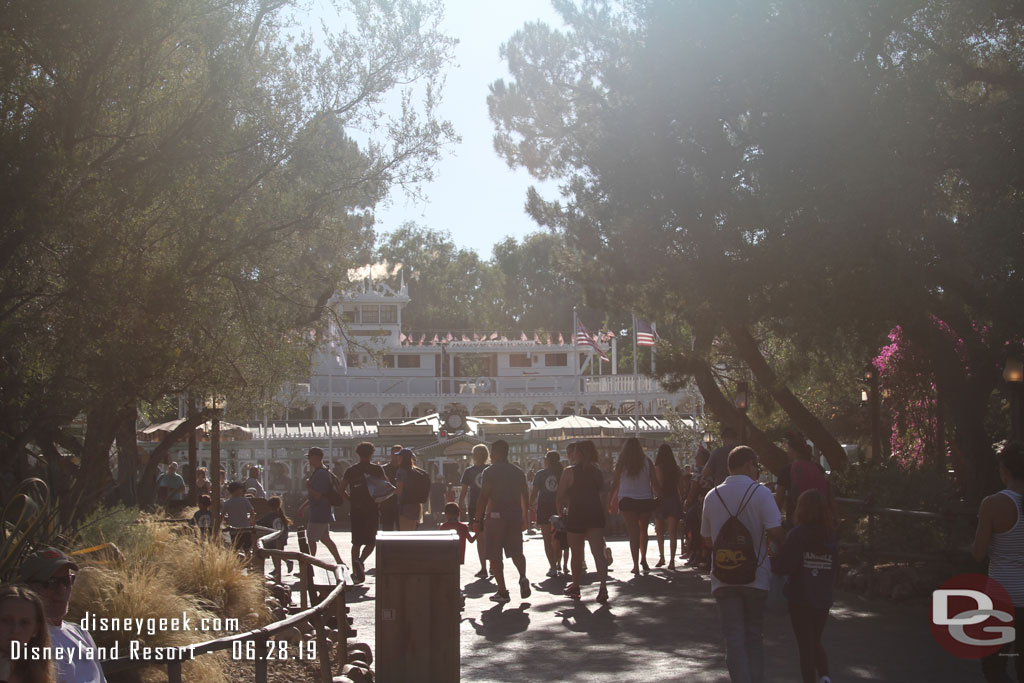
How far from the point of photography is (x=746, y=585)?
6.93 meters

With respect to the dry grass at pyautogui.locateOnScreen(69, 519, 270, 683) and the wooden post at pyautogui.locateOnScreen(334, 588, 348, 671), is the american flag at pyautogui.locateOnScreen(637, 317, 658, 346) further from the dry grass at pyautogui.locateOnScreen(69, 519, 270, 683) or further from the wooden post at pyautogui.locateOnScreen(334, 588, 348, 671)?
the wooden post at pyautogui.locateOnScreen(334, 588, 348, 671)

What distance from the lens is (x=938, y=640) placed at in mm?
9508

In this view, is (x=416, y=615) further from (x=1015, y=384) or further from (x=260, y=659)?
(x=1015, y=384)

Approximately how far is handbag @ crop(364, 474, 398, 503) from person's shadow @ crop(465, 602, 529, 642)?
2.86m

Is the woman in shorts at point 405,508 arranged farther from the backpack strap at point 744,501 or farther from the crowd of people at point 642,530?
the backpack strap at point 744,501

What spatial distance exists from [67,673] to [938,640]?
751 cm

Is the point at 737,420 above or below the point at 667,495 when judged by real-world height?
above

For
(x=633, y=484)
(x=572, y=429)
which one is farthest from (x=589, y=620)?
(x=572, y=429)

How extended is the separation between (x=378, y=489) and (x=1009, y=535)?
8.97m

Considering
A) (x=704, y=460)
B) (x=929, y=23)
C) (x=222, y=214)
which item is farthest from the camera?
(x=704, y=460)

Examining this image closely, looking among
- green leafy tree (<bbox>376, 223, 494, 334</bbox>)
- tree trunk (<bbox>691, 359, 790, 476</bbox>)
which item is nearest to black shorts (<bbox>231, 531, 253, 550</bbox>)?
tree trunk (<bbox>691, 359, 790, 476</bbox>)

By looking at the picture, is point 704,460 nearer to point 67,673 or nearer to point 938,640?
point 938,640

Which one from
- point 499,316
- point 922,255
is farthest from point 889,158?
point 499,316

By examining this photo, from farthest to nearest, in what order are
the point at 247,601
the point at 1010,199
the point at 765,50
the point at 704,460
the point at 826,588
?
the point at 704,460, the point at 765,50, the point at 1010,199, the point at 247,601, the point at 826,588
